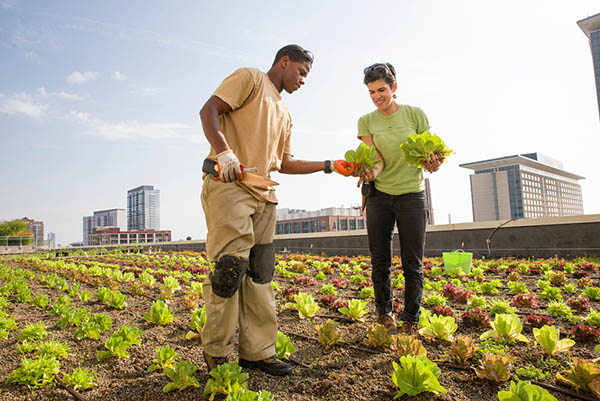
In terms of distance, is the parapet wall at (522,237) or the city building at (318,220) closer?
the parapet wall at (522,237)

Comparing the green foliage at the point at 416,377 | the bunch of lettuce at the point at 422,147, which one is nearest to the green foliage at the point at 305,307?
the bunch of lettuce at the point at 422,147

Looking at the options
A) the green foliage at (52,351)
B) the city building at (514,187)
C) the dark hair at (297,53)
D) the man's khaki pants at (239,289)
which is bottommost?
the green foliage at (52,351)

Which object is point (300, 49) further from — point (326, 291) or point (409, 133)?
point (326, 291)

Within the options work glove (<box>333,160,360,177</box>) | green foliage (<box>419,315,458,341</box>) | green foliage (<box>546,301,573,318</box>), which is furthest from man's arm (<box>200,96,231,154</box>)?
green foliage (<box>546,301,573,318</box>)

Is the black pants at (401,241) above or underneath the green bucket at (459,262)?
above

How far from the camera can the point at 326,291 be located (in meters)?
4.95

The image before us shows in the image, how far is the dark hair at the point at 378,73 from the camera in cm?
318

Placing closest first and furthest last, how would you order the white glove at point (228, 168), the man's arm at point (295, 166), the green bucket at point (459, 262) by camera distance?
the white glove at point (228, 168), the man's arm at point (295, 166), the green bucket at point (459, 262)

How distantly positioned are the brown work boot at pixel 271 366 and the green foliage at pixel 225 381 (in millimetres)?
385

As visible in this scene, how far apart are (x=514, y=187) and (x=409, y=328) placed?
155 m

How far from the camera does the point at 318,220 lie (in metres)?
119

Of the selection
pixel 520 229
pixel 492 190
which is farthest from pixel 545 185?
pixel 520 229

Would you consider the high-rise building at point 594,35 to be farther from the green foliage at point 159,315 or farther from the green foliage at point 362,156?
the green foliage at point 159,315

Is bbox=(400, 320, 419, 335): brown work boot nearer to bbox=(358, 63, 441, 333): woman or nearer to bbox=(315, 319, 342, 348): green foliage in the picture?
bbox=(358, 63, 441, 333): woman
